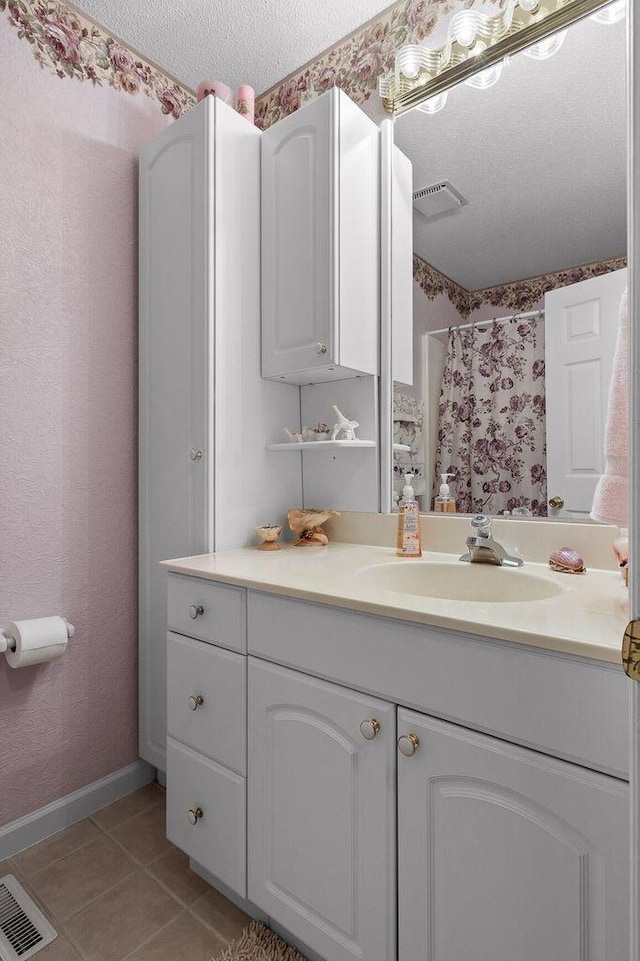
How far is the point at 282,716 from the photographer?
110 cm

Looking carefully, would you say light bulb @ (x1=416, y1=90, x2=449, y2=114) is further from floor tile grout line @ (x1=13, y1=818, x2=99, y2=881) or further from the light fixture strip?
floor tile grout line @ (x1=13, y1=818, x2=99, y2=881)

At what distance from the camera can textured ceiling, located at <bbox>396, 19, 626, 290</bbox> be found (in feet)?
4.02

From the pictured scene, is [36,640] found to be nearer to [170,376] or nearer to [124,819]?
[124,819]

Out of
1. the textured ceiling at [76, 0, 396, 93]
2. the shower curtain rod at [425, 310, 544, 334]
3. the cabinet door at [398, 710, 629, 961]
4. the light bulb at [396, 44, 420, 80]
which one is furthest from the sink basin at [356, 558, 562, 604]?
the textured ceiling at [76, 0, 396, 93]

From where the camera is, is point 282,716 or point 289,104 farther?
point 289,104

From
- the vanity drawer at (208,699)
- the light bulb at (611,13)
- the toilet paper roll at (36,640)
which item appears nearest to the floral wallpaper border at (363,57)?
the light bulb at (611,13)

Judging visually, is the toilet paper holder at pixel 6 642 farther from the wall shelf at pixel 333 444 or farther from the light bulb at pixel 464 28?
the light bulb at pixel 464 28

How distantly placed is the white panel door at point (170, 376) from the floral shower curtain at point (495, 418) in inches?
29.2

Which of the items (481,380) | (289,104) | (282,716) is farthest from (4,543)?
(289,104)

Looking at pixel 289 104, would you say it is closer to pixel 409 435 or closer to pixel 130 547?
pixel 409 435

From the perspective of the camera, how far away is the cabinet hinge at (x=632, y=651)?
0.47 m

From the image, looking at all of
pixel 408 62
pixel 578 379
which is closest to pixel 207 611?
pixel 578 379

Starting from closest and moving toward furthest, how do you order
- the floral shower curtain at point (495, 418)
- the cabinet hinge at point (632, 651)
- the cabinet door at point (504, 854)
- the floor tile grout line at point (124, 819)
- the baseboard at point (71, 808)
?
the cabinet hinge at point (632, 651), the cabinet door at point (504, 854), the floral shower curtain at point (495, 418), the baseboard at point (71, 808), the floor tile grout line at point (124, 819)

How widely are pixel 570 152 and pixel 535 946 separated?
1.66m
